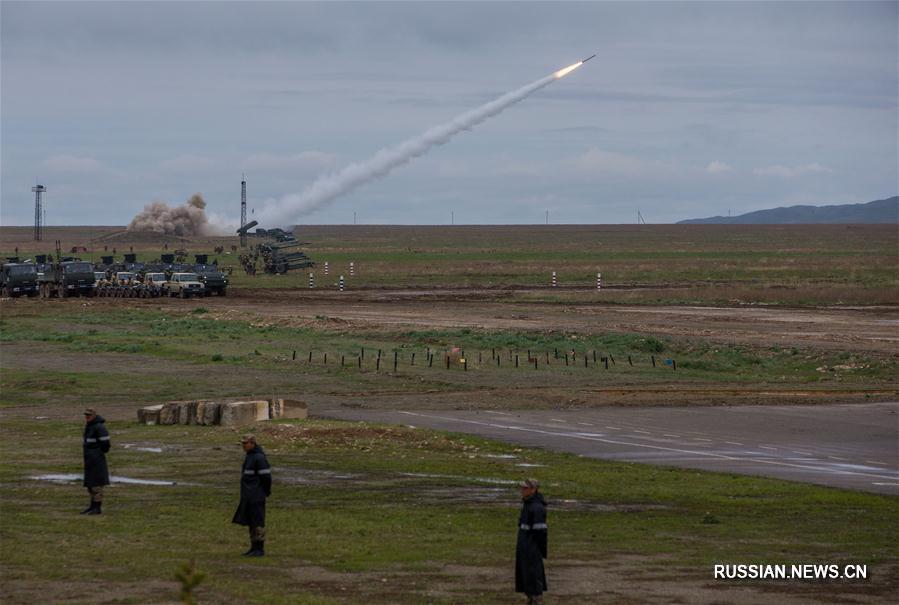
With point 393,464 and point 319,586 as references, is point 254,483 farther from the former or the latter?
point 393,464

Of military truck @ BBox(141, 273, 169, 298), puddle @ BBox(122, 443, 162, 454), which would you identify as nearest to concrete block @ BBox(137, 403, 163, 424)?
puddle @ BBox(122, 443, 162, 454)

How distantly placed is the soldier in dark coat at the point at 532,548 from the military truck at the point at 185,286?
6901 centimetres

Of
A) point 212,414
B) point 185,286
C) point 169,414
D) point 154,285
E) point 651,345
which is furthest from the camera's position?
point 154,285

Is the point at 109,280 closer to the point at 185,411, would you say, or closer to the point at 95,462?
the point at 185,411

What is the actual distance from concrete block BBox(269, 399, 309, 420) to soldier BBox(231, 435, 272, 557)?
47.2 ft

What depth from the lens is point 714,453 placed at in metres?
28.3

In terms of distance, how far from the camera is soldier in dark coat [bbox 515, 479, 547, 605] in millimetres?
14422

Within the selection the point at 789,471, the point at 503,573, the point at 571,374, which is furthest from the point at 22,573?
the point at 571,374

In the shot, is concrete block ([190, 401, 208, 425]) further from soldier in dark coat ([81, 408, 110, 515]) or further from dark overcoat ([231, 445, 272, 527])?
dark overcoat ([231, 445, 272, 527])

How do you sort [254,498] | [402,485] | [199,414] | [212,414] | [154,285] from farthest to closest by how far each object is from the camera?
[154,285], [199,414], [212,414], [402,485], [254,498]

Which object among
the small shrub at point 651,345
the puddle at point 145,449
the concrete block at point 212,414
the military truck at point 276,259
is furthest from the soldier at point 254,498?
the military truck at point 276,259

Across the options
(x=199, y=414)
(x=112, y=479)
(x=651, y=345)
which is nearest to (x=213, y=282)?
(x=651, y=345)

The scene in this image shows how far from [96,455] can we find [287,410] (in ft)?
40.8

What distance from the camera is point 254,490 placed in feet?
57.6
